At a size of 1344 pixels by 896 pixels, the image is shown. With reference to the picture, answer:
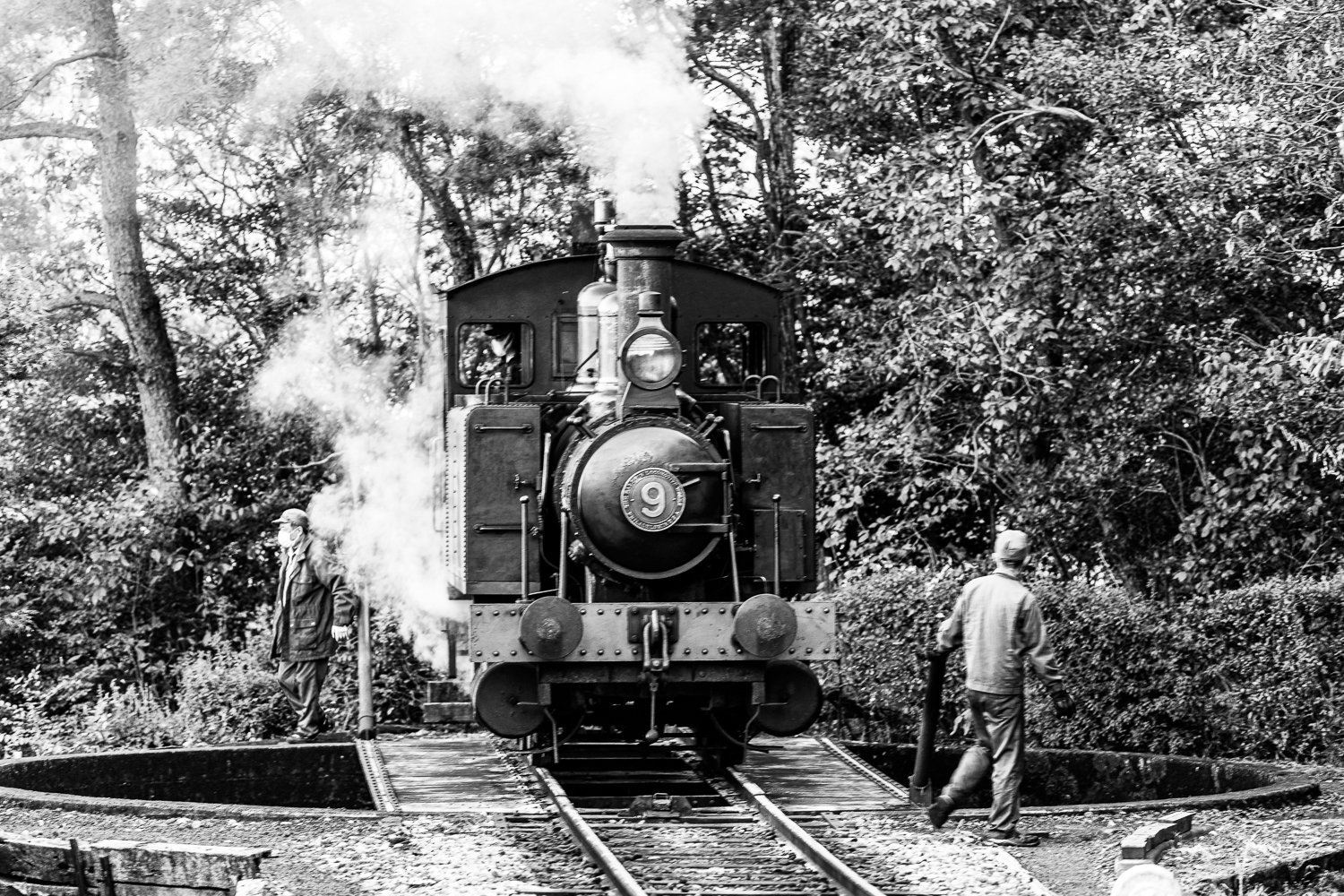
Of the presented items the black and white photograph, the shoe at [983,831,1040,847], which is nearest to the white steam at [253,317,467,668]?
the black and white photograph

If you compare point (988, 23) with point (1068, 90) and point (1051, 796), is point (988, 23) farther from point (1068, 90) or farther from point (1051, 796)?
point (1051, 796)

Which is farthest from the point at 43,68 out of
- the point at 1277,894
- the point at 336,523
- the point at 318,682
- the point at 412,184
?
the point at 1277,894

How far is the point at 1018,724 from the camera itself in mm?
8445

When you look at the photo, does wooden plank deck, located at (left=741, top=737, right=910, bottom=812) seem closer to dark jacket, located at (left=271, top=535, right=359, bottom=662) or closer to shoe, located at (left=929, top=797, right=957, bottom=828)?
shoe, located at (left=929, top=797, right=957, bottom=828)

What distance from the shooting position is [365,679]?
1252 centimetres

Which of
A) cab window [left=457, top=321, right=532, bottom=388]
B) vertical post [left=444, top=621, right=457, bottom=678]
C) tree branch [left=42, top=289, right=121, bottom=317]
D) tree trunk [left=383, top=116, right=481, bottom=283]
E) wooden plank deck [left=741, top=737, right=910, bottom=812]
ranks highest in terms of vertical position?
tree trunk [left=383, top=116, right=481, bottom=283]

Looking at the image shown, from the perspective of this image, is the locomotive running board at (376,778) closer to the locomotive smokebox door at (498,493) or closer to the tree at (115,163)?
the locomotive smokebox door at (498,493)

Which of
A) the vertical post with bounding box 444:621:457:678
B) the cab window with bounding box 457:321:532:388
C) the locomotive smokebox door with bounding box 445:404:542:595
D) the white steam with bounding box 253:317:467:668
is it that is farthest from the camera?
the white steam with bounding box 253:317:467:668

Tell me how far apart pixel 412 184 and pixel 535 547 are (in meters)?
7.99

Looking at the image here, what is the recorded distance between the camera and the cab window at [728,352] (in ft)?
37.2

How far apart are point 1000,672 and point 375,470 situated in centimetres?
945

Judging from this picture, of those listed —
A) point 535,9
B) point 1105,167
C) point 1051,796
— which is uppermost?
point 535,9

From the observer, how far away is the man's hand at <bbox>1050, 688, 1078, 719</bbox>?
11945mm

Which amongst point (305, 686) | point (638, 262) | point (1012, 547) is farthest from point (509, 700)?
point (1012, 547)
